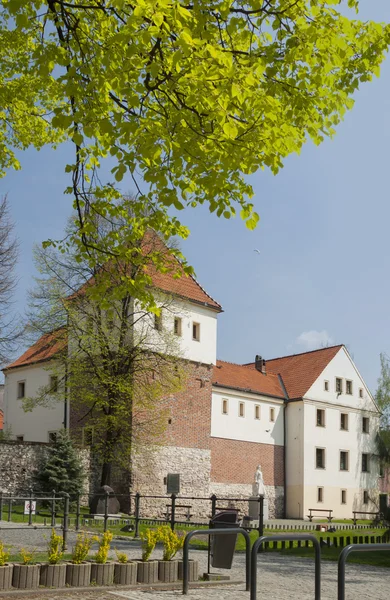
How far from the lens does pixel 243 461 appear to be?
41.2 m

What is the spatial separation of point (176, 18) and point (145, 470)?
27964 millimetres

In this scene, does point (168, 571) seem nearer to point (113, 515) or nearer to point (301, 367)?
point (113, 515)

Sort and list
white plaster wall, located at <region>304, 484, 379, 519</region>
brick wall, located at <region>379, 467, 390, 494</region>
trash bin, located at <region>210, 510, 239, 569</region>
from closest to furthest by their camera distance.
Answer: trash bin, located at <region>210, 510, 239, 569</region> → white plaster wall, located at <region>304, 484, 379, 519</region> → brick wall, located at <region>379, 467, 390, 494</region>

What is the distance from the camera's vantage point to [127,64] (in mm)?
8414

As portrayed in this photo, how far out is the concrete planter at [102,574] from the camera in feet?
34.7

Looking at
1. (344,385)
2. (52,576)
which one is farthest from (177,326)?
(52,576)

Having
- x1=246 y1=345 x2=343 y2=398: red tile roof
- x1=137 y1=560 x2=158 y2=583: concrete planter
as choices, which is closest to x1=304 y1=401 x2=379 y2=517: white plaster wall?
x1=246 y1=345 x2=343 y2=398: red tile roof

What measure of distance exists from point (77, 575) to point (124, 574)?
30.4 inches

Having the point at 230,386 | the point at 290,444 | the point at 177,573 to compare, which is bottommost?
the point at 177,573

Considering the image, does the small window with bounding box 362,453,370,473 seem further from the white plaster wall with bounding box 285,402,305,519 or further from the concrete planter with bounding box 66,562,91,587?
the concrete planter with bounding box 66,562,91,587

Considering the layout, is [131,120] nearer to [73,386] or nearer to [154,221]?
[154,221]

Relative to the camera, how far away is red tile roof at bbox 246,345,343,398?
4642 cm

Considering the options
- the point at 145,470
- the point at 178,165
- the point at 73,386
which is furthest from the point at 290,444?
the point at 178,165

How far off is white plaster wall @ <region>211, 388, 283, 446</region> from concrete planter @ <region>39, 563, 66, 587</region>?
2937cm
